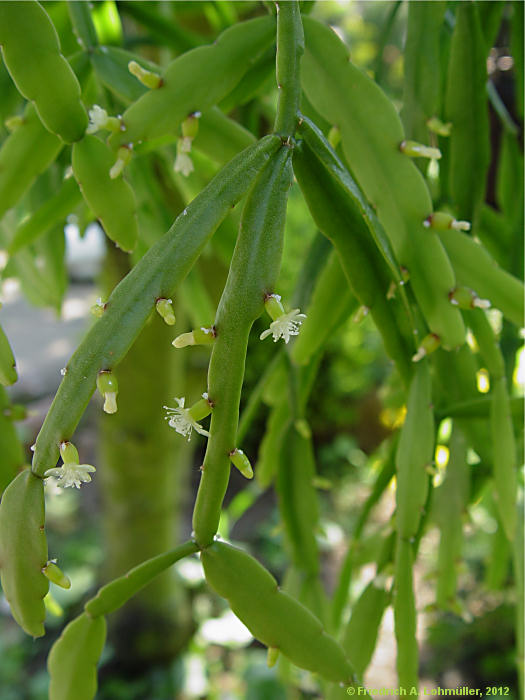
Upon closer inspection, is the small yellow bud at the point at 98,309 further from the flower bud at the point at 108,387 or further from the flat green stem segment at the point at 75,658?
the flat green stem segment at the point at 75,658

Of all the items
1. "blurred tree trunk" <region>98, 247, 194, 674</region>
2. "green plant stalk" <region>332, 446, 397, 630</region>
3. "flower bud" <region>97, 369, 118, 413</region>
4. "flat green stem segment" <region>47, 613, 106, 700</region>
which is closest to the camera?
"flower bud" <region>97, 369, 118, 413</region>

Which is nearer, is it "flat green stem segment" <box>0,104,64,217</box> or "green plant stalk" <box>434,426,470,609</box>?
"flat green stem segment" <box>0,104,64,217</box>

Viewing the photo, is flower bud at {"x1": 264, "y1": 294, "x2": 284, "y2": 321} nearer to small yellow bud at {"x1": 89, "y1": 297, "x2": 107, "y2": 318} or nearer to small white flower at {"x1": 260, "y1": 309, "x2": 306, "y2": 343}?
small white flower at {"x1": 260, "y1": 309, "x2": 306, "y2": 343}

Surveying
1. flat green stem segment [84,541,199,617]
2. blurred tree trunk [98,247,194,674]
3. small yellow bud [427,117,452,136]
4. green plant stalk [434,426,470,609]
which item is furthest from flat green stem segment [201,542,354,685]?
Result: blurred tree trunk [98,247,194,674]

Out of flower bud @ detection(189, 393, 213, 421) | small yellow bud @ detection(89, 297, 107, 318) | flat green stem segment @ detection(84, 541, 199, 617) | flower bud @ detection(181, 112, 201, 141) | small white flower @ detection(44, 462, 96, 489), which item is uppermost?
flower bud @ detection(181, 112, 201, 141)

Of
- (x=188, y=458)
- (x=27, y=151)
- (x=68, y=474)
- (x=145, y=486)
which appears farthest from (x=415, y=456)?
(x=188, y=458)

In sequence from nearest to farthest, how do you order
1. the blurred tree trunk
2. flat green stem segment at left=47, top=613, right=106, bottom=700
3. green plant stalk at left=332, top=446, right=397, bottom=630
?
flat green stem segment at left=47, top=613, right=106, bottom=700
green plant stalk at left=332, top=446, right=397, bottom=630
the blurred tree trunk

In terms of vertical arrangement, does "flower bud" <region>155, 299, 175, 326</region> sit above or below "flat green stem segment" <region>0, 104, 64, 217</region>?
below
